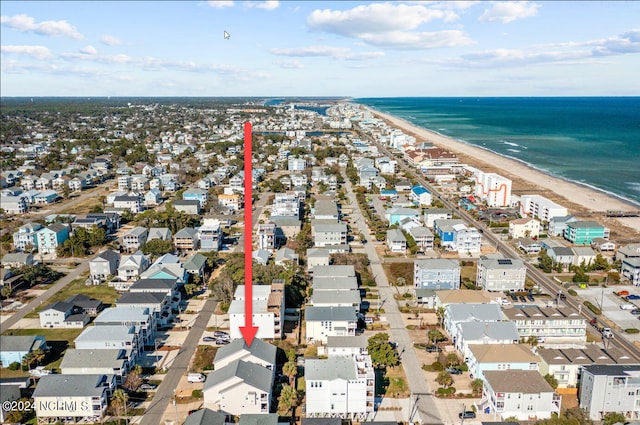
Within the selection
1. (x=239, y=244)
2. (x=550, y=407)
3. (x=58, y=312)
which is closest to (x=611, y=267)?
(x=550, y=407)

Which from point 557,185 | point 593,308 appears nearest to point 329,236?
point 593,308

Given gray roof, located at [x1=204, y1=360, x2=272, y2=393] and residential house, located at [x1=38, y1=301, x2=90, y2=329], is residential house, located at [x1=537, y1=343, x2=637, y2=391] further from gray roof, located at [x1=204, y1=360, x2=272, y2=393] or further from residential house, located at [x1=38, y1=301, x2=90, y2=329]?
residential house, located at [x1=38, y1=301, x2=90, y2=329]

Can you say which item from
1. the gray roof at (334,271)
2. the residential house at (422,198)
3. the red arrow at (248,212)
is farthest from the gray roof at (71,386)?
the residential house at (422,198)

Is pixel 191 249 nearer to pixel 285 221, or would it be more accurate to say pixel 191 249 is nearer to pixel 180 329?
pixel 285 221

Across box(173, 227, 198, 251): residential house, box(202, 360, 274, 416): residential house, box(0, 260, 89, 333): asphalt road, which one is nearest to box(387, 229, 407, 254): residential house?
box(173, 227, 198, 251): residential house

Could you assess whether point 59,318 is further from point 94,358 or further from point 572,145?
point 572,145
